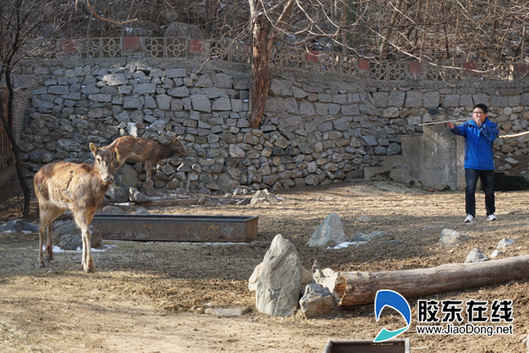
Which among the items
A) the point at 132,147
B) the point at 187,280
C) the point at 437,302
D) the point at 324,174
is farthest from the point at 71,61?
the point at 437,302

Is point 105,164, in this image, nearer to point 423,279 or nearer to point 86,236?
point 86,236

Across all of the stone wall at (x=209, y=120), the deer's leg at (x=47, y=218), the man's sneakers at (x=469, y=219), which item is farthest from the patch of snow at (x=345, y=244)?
the stone wall at (x=209, y=120)

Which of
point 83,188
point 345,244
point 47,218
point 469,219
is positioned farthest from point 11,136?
point 469,219

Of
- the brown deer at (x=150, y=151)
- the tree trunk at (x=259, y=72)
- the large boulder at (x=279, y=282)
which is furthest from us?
the tree trunk at (x=259, y=72)

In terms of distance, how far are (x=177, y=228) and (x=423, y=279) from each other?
4.50 m

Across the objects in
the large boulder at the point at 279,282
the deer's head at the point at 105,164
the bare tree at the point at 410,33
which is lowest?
the large boulder at the point at 279,282

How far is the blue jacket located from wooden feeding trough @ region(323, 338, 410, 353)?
5390 millimetres

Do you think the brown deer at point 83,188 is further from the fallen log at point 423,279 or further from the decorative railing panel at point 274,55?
the decorative railing panel at point 274,55

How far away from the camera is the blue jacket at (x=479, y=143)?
8789 mm

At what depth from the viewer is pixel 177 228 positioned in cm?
920

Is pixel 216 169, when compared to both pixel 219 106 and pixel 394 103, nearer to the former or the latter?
pixel 219 106

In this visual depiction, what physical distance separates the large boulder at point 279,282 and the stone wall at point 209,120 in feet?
32.7

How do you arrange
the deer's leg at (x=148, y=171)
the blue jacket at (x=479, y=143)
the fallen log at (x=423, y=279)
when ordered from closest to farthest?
the fallen log at (x=423, y=279)
the blue jacket at (x=479, y=143)
the deer's leg at (x=148, y=171)

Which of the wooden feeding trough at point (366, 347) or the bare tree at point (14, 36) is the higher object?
the bare tree at point (14, 36)
